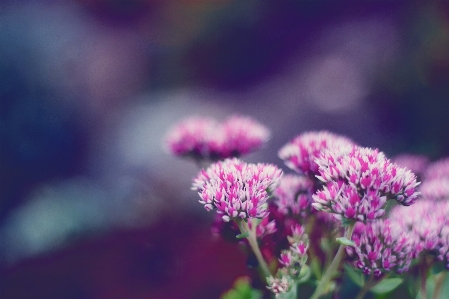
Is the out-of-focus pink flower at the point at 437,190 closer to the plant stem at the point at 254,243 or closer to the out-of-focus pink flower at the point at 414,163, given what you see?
the out-of-focus pink flower at the point at 414,163

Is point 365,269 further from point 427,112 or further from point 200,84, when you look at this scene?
point 200,84

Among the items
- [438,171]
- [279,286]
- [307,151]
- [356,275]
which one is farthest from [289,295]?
[438,171]

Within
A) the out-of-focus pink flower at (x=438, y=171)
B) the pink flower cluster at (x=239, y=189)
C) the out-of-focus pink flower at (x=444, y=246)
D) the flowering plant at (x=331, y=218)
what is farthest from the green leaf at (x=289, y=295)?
the out-of-focus pink flower at (x=438, y=171)

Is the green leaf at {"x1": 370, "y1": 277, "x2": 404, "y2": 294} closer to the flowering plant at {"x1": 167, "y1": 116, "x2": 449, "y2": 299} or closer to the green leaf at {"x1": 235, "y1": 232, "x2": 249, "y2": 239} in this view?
the flowering plant at {"x1": 167, "y1": 116, "x2": 449, "y2": 299}

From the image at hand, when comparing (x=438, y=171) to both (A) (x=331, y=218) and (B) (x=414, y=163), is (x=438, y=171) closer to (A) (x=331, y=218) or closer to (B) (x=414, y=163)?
(B) (x=414, y=163)

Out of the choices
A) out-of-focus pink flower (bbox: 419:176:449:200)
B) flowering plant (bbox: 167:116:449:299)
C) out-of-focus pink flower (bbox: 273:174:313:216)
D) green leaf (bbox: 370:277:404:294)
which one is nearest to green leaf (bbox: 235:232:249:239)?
flowering plant (bbox: 167:116:449:299)

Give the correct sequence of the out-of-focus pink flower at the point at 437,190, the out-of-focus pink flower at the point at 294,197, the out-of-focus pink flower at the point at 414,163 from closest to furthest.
Answer: the out-of-focus pink flower at the point at 294,197 < the out-of-focus pink flower at the point at 437,190 < the out-of-focus pink flower at the point at 414,163

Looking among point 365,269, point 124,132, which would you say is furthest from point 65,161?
point 365,269
